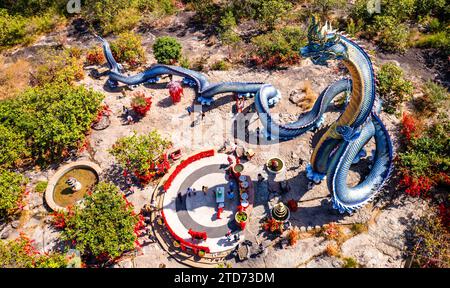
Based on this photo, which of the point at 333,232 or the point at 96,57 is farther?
the point at 96,57

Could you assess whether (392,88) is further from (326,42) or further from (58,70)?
(58,70)

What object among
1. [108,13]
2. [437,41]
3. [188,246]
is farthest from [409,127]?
[108,13]

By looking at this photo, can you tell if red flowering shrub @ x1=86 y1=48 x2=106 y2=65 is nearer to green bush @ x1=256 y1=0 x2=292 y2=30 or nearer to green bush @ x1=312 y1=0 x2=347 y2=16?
green bush @ x1=256 y1=0 x2=292 y2=30

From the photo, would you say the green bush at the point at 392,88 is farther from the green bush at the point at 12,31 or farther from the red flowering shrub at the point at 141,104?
the green bush at the point at 12,31

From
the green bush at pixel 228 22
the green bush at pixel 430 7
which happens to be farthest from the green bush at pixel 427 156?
the green bush at pixel 228 22

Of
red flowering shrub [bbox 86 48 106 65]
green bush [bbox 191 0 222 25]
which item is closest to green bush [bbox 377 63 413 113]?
green bush [bbox 191 0 222 25]

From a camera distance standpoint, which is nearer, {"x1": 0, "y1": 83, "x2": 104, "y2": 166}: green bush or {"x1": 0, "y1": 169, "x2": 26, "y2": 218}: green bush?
{"x1": 0, "y1": 169, "x2": 26, "y2": 218}: green bush
